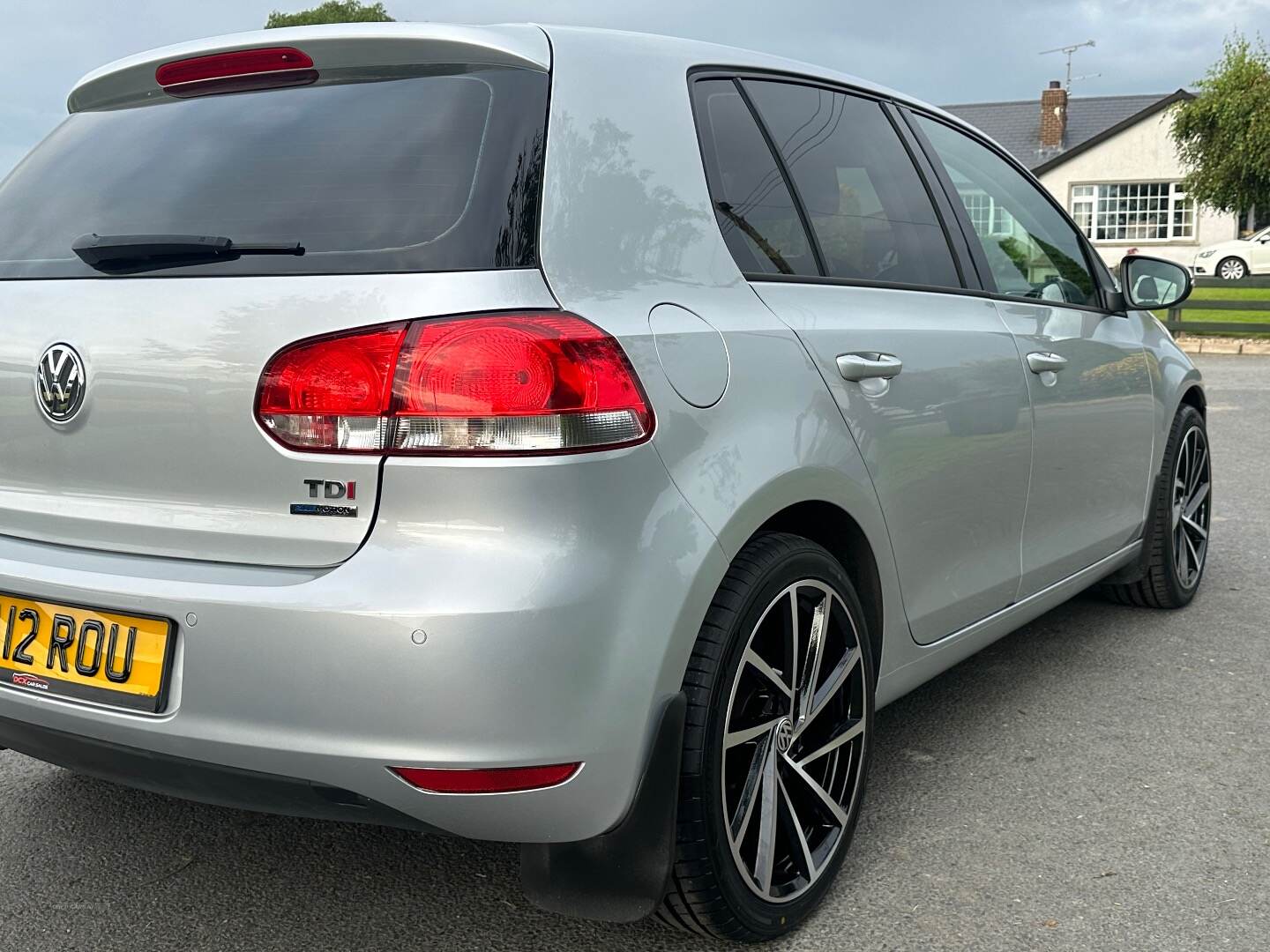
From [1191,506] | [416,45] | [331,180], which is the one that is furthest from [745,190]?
[1191,506]

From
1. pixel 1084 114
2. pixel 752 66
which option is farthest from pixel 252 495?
pixel 1084 114

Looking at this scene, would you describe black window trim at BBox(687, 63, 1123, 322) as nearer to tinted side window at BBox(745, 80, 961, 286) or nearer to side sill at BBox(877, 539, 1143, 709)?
tinted side window at BBox(745, 80, 961, 286)

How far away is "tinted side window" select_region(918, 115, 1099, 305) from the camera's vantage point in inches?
141

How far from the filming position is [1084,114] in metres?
47.4

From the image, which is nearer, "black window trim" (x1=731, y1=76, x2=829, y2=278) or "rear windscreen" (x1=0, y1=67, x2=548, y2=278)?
"rear windscreen" (x1=0, y1=67, x2=548, y2=278)

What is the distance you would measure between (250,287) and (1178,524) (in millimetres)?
3718

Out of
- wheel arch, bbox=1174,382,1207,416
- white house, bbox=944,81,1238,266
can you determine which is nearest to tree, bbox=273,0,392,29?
white house, bbox=944,81,1238,266

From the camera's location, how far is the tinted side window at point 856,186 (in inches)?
113

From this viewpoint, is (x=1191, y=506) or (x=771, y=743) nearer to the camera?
(x=771, y=743)

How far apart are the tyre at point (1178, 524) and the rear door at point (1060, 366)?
0.71 feet

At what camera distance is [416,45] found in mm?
2291

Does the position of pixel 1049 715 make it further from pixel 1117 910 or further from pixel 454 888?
pixel 454 888

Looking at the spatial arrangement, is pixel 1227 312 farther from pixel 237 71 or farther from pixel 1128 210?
pixel 237 71

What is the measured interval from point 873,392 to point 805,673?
0.59 m
